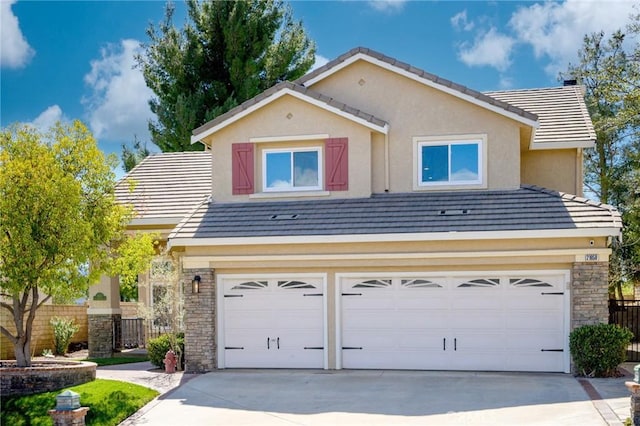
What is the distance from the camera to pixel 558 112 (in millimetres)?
20547

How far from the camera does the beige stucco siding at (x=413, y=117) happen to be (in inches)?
680

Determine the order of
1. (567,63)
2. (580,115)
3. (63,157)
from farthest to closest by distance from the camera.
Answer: (567,63) → (580,115) → (63,157)

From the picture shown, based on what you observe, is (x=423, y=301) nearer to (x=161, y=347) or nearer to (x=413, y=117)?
(x=413, y=117)

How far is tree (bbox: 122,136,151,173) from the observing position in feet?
125

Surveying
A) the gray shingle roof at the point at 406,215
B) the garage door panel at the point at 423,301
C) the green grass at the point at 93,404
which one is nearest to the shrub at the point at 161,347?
the gray shingle roof at the point at 406,215

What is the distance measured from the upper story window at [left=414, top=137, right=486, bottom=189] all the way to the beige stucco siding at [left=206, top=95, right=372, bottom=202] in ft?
4.29

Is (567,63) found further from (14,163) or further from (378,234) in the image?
(14,163)

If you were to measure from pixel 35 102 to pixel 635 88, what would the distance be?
18.0 meters

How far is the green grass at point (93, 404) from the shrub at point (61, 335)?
7.74m

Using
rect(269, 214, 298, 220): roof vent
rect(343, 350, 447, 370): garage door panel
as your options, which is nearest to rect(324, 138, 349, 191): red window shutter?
rect(269, 214, 298, 220): roof vent

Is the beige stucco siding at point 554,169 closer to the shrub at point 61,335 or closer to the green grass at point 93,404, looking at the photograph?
the green grass at point 93,404

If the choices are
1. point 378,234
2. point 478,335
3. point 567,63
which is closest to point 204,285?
point 378,234

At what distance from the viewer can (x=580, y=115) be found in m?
20.1

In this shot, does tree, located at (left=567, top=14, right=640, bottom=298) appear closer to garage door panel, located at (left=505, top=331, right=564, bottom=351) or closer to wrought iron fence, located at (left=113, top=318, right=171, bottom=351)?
garage door panel, located at (left=505, top=331, right=564, bottom=351)
